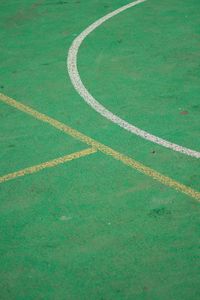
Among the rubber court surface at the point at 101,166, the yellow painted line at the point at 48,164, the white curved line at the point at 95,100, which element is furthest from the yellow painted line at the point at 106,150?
the white curved line at the point at 95,100

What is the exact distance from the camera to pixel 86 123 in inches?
269

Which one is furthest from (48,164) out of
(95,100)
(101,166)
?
(95,100)

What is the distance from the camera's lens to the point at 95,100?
Answer: 24.3 feet

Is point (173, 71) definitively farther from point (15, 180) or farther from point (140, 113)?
point (15, 180)

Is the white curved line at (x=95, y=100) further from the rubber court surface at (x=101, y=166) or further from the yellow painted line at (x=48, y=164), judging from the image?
the yellow painted line at (x=48, y=164)

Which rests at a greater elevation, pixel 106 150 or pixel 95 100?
pixel 95 100

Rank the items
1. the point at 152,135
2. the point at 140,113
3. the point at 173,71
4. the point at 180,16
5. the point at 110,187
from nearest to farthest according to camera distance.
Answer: the point at 110,187 < the point at 152,135 < the point at 140,113 < the point at 173,71 < the point at 180,16

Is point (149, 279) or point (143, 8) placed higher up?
point (143, 8)

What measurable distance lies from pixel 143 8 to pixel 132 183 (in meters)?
6.43

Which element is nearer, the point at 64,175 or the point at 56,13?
the point at 64,175

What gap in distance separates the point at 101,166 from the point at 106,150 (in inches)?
13.8

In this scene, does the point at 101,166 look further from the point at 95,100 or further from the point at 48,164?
the point at 95,100

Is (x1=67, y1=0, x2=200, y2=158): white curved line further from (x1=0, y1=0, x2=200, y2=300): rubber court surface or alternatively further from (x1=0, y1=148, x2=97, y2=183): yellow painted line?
(x1=0, y1=148, x2=97, y2=183): yellow painted line

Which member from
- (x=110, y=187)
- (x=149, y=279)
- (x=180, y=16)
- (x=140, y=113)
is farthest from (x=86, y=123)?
(x=180, y=16)
